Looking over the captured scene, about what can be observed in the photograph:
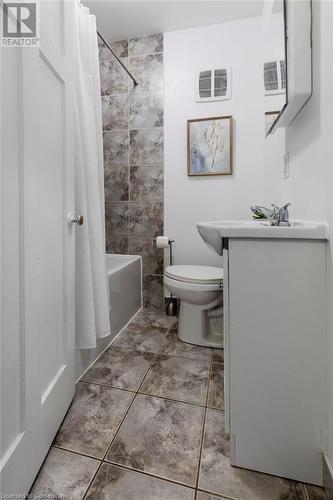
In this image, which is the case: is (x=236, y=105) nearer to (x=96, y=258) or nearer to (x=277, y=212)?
(x=277, y=212)

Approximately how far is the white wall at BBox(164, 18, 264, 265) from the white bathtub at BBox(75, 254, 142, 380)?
1.41ft

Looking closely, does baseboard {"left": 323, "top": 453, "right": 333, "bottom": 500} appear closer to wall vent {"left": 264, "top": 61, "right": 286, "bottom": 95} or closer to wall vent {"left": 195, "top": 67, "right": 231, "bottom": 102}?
wall vent {"left": 264, "top": 61, "right": 286, "bottom": 95}

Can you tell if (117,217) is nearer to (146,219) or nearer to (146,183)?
(146,219)

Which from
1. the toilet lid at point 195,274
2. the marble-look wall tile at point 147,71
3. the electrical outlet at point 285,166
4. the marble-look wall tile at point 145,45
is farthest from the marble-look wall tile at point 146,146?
the electrical outlet at point 285,166

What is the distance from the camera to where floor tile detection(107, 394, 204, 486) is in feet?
2.93

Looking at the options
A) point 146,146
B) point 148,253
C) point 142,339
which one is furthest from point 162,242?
point 146,146

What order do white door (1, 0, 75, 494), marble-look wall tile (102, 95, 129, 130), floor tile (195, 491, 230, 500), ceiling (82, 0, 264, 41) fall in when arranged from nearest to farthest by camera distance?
white door (1, 0, 75, 494) → floor tile (195, 491, 230, 500) → ceiling (82, 0, 264, 41) → marble-look wall tile (102, 95, 129, 130)

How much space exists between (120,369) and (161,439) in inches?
20.7

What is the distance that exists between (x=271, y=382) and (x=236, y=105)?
6.82ft

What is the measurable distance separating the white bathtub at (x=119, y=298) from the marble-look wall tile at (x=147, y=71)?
1.52m

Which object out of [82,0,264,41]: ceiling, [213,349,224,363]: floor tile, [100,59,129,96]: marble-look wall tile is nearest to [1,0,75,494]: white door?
[213,349,224,363]: floor tile

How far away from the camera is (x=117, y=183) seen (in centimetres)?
246

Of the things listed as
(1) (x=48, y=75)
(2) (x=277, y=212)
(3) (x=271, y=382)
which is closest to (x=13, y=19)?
(1) (x=48, y=75)

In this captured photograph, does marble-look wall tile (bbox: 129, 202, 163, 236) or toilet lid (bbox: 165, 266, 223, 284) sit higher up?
marble-look wall tile (bbox: 129, 202, 163, 236)
